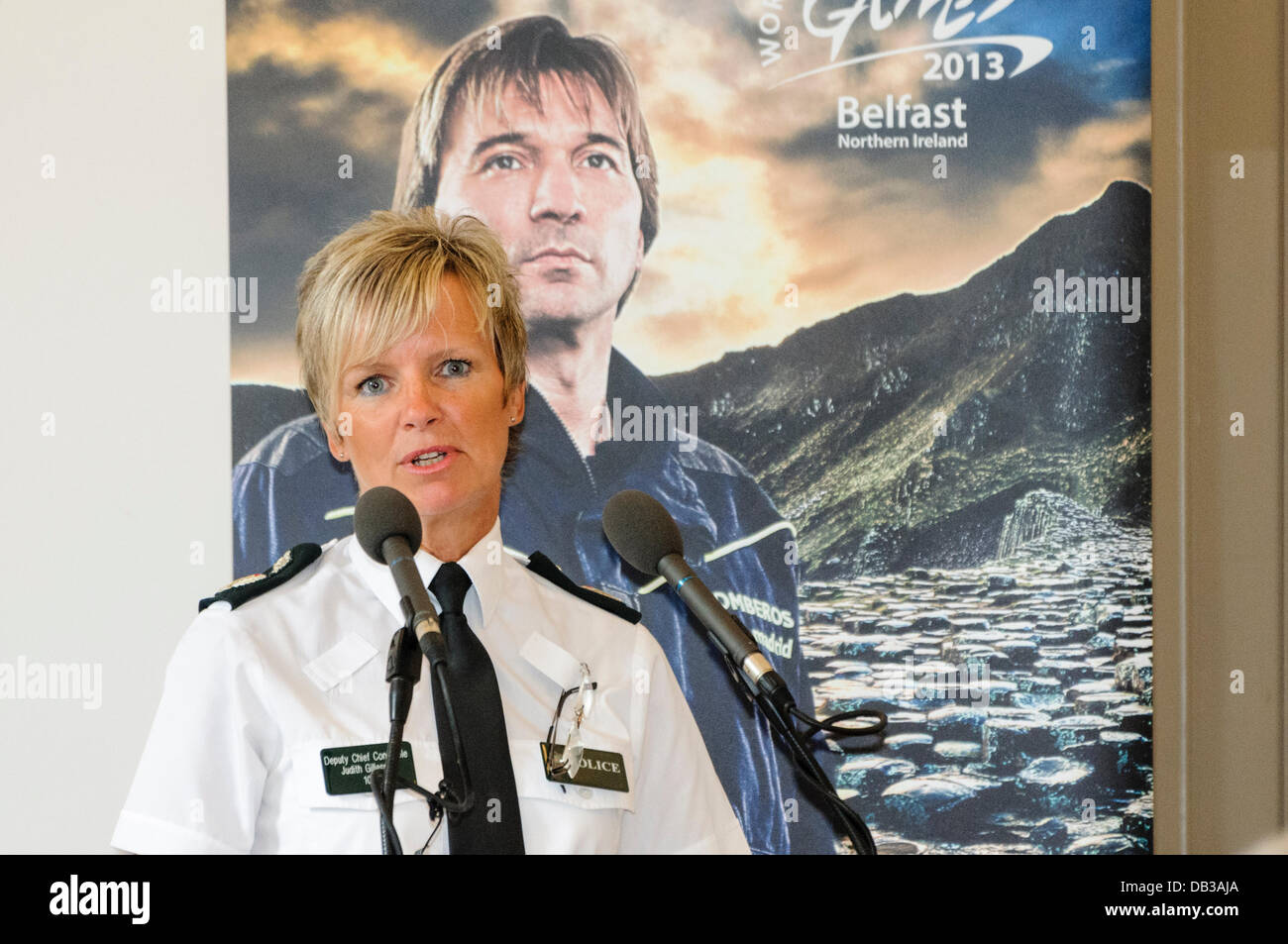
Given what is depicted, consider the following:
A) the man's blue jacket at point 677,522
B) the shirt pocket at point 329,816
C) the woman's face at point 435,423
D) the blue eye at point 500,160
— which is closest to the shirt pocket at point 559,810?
the shirt pocket at point 329,816

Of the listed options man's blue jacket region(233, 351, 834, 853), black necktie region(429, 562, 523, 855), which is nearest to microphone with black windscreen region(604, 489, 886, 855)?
black necktie region(429, 562, 523, 855)

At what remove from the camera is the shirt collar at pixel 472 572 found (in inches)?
71.6

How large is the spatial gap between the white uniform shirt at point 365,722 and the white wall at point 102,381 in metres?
0.77

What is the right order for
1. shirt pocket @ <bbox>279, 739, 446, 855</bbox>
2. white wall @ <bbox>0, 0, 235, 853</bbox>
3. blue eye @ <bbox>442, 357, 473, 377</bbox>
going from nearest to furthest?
shirt pocket @ <bbox>279, 739, 446, 855</bbox> → blue eye @ <bbox>442, 357, 473, 377</bbox> → white wall @ <bbox>0, 0, 235, 853</bbox>

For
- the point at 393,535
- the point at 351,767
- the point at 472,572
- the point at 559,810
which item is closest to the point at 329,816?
the point at 351,767

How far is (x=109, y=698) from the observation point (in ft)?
8.20

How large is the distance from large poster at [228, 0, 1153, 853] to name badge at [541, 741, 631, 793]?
76 centimetres

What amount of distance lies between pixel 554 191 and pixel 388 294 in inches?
30.4

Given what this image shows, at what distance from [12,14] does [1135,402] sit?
2583mm

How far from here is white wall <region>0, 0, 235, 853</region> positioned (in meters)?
2.50

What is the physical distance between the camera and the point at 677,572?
1.24 metres

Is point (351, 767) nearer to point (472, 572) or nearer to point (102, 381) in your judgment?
point (472, 572)

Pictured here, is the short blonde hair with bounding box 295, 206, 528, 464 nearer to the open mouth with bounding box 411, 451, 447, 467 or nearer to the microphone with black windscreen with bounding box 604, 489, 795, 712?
the open mouth with bounding box 411, 451, 447, 467

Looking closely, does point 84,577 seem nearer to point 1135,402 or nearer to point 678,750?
point 678,750
